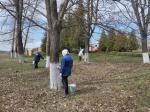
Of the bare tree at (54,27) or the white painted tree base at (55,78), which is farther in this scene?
the bare tree at (54,27)

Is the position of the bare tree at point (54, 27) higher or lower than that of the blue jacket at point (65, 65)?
higher

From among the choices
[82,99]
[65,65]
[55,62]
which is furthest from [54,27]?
[82,99]

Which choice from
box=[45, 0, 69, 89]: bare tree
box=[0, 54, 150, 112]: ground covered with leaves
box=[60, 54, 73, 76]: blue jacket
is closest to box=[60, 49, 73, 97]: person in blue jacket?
box=[60, 54, 73, 76]: blue jacket

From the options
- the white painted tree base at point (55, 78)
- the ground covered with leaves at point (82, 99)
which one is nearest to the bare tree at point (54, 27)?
the white painted tree base at point (55, 78)

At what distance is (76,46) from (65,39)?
9.95ft

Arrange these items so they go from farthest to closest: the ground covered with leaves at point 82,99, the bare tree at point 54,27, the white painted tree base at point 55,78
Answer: the bare tree at point 54,27
the white painted tree base at point 55,78
the ground covered with leaves at point 82,99

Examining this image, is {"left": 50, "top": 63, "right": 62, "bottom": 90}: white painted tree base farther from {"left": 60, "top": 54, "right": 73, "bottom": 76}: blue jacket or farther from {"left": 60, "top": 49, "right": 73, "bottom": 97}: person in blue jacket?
{"left": 60, "top": 54, "right": 73, "bottom": 76}: blue jacket

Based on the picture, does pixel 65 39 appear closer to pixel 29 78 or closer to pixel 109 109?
pixel 29 78

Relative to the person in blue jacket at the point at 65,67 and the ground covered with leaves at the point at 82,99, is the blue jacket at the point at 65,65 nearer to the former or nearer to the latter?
the person in blue jacket at the point at 65,67

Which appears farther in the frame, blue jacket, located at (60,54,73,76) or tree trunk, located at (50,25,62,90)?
tree trunk, located at (50,25,62,90)

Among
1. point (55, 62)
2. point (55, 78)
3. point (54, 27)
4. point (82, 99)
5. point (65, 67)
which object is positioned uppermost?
point (54, 27)

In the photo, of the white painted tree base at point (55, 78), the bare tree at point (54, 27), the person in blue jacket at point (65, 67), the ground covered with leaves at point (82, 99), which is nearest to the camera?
the ground covered with leaves at point (82, 99)

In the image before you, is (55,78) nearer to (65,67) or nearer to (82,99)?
(65,67)

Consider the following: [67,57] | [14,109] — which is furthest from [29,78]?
[14,109]
